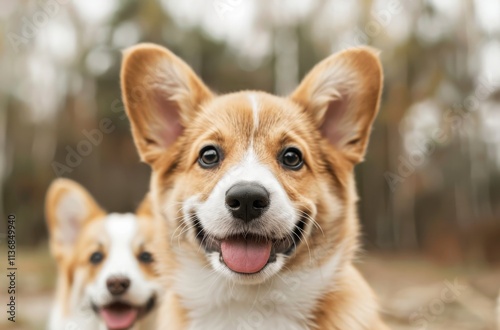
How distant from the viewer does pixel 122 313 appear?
3.32 meters

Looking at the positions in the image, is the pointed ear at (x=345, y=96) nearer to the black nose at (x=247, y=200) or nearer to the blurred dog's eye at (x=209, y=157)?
the blurred dog's eye at (x=209, y=157)

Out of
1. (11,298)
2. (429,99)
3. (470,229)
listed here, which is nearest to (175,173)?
(11,298)

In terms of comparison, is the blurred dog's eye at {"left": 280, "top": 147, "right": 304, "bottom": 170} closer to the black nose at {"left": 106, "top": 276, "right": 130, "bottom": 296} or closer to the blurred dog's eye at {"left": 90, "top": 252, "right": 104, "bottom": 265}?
the black nose at {"left": 106, "top": 276, "right": 130, "bottom": 296}

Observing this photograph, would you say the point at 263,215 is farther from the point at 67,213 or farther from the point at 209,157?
the point at 67,213

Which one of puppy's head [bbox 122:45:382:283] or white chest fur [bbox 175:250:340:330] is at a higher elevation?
puppy's head [bbox 122:45:382:283]

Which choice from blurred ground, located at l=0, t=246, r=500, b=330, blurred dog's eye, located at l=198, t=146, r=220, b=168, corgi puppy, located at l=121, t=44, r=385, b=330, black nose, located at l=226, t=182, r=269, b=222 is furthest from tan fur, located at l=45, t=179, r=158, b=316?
black nose, located at l=226, t=182, r=269, b=222

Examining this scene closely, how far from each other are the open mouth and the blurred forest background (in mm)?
1513

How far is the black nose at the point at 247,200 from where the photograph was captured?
226 cm

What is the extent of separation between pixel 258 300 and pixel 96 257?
1.25 metres

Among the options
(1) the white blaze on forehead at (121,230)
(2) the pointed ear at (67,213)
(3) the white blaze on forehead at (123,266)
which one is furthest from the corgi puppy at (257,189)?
(2) the pointed ear at (67,213)

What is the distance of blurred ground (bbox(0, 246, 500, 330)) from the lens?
462 cm

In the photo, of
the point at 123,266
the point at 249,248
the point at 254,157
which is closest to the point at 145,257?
the point at 123,266

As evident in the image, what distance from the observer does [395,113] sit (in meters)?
6.74

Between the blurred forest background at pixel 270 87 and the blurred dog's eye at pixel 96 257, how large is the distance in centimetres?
132
